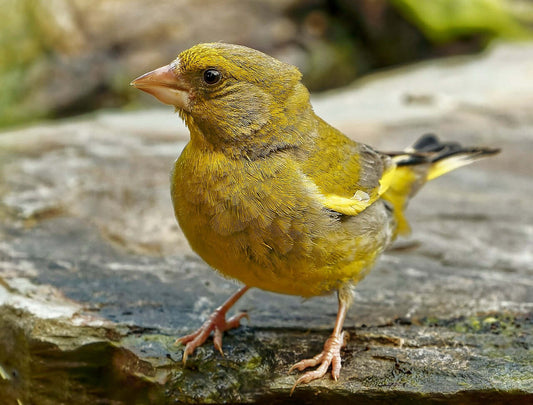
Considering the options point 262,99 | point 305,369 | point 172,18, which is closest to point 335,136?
point 262,99

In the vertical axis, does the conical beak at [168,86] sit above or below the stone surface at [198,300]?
above

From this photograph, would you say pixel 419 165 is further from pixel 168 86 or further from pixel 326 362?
pixel 168 86

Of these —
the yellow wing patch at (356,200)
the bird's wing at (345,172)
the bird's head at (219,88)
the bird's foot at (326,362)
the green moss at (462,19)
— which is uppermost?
the green moss at (462,19)

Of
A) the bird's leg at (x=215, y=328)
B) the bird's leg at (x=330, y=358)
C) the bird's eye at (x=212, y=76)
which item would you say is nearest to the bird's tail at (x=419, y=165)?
the bird's leg at (x=330, y=358)

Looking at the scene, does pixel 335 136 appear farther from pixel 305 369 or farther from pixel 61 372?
pixel 61 372

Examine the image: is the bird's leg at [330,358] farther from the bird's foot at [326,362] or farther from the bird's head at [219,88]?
the bird's head at [219,88]

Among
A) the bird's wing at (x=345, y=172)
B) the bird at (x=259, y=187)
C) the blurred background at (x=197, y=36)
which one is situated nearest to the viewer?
the bird at (x=259, y=187)

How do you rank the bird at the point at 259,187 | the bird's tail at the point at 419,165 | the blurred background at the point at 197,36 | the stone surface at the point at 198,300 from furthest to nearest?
the blurred background at the point at 197,36 < the bird's tail at the point at 419,165 < the stone surface at the point at 198,300 < the bird at the point at 259,187

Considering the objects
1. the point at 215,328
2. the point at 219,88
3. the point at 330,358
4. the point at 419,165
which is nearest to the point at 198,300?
the point at 215,328
